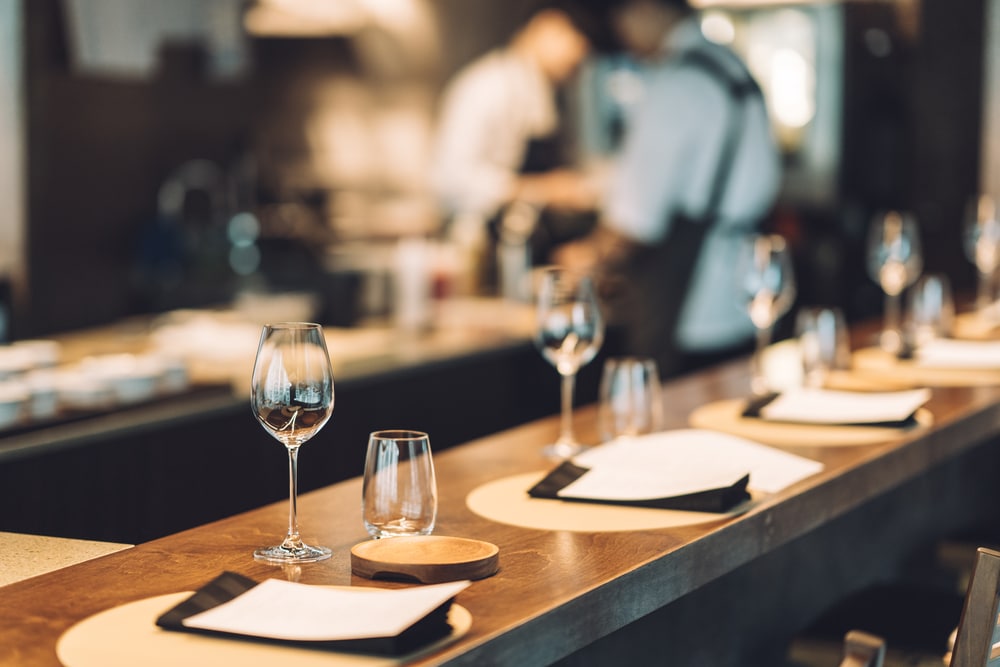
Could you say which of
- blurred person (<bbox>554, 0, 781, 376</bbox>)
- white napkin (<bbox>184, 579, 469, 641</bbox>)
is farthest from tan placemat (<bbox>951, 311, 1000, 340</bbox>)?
white napkin (<bbox>184, 579, 469, 641</bbox>)

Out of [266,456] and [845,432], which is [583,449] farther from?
[266,456]

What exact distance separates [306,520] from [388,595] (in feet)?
1.35

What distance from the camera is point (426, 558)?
1348 millimetres

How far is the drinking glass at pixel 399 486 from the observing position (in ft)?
4.51

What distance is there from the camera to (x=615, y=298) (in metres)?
4.37

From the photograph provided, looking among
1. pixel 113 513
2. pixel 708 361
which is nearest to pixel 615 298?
pixel 708 361

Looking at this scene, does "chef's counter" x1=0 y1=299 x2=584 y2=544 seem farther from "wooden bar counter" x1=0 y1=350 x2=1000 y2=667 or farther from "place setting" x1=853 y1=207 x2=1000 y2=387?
"place setting" x1=853 y1=207 x2=1000 y2=387

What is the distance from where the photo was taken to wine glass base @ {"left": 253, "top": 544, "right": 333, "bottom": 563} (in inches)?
55.4

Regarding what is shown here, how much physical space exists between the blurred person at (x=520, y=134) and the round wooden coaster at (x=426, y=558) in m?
4.36

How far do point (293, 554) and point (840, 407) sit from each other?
1.21 metres

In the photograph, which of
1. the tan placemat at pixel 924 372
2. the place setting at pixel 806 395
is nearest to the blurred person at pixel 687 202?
the tan placemat at pixel 924 372

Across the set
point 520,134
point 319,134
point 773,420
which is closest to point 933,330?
point 773,420

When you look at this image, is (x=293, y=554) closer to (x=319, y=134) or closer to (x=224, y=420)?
(x=224, y=420)

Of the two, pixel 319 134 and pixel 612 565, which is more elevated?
pixel 319 134
